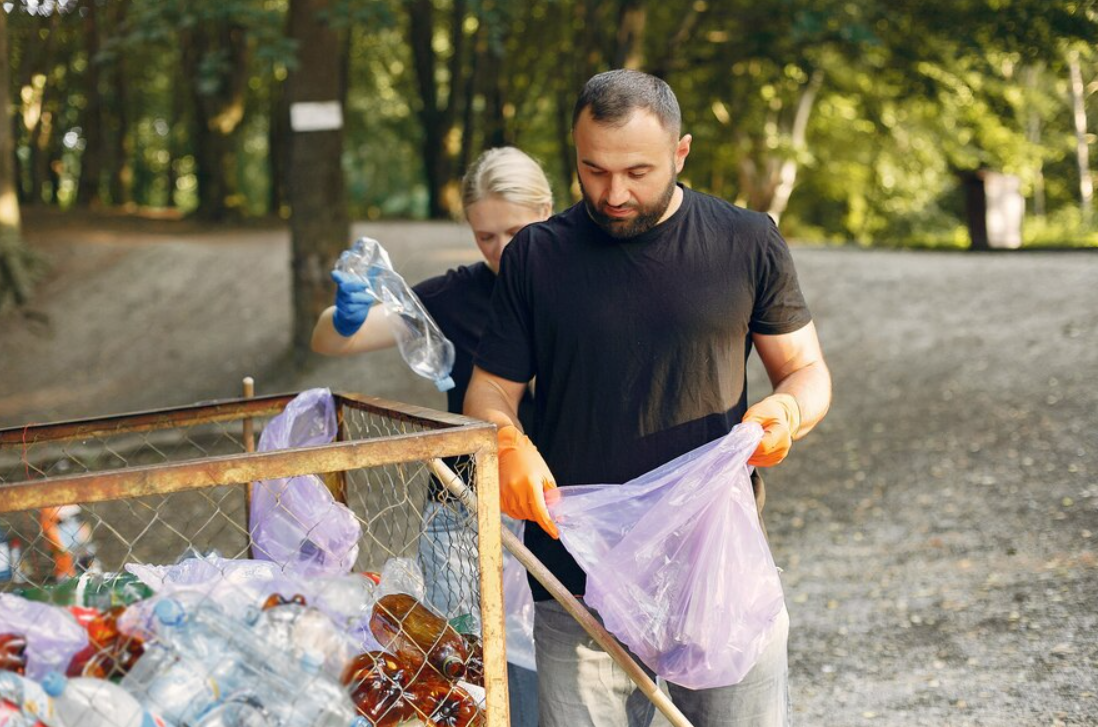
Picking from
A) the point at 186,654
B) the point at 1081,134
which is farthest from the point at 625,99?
the point at 1081,134

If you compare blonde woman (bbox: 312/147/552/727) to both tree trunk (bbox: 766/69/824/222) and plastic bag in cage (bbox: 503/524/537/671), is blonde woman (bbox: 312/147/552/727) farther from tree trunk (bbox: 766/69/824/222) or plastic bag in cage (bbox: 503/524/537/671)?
tree trunk (bbox: 766/69/824/222)

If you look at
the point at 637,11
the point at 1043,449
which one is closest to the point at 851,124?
the point at 637,11

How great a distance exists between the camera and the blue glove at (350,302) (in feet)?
9.27

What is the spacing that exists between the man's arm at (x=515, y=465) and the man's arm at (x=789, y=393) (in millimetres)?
403

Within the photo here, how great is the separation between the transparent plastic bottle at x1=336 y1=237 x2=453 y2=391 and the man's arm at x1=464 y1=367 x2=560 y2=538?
0.52 metres

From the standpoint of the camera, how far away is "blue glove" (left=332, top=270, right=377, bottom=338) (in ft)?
9.27

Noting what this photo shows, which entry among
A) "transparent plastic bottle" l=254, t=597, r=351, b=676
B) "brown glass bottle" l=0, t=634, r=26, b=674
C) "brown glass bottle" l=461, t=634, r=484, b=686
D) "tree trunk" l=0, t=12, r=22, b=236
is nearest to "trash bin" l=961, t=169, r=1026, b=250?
"tree trunk" l=0, t=12, r=22, b=236

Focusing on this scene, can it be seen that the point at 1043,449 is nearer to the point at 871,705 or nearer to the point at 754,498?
the point at 871,705

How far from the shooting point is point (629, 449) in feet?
7.64

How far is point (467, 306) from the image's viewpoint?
3.09 m

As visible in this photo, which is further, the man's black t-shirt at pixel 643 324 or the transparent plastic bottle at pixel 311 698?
the man's black t-shirt at pixel 643 324

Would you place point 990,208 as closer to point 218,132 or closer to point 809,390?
point 218,132

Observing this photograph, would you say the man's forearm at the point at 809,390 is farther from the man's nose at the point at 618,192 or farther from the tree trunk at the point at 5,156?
the tree trunk at the point at 5,156

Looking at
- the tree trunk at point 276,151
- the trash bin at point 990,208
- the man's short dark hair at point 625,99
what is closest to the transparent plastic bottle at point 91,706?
the man's short dark hair at point 625,99
